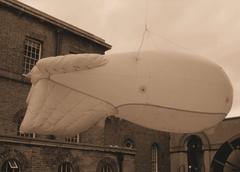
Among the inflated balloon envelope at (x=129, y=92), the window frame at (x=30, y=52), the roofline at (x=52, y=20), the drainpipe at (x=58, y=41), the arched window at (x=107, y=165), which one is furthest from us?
the drainpipe at (x=58, y=41)

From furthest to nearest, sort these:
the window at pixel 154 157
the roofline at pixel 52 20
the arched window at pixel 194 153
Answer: the window at pixel 154 157
the arched window at pixel 194 153
the roofline at pixel 52 20

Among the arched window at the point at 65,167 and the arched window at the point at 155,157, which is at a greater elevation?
the arched window at the point at 155,157

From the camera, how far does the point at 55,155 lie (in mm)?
14867

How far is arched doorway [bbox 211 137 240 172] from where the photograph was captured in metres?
19.5

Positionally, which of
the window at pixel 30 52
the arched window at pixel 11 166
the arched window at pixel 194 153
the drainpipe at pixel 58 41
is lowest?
the arched window at pixel 11 166

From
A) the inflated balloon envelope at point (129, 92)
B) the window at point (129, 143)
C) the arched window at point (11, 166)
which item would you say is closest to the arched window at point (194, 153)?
the window at point (129, 143)

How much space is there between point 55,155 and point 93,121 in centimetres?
1128

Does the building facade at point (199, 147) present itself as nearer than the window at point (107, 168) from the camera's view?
No

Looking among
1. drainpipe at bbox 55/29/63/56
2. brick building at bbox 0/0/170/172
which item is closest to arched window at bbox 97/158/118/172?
brick building at bbox 0/0/170/172

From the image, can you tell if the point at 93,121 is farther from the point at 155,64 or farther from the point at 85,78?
the point at 155,64

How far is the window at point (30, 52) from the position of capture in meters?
18.8

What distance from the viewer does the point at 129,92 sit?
12.4 feet

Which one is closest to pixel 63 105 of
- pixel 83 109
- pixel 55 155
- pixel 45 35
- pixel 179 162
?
pixel 83 109

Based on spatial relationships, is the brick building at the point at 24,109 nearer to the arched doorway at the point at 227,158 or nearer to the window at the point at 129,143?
Answer: the window at the point at 129,143
